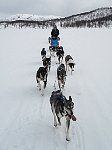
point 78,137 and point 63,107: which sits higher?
point 63,107

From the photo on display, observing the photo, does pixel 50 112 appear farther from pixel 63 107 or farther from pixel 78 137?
pixel 63 107

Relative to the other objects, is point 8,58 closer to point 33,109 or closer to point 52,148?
point 33,109

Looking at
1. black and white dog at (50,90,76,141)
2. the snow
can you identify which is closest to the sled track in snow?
the snow

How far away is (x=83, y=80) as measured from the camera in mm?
9359

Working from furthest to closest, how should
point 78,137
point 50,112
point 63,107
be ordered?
point 50,112 → point 78,137 → point 63,107

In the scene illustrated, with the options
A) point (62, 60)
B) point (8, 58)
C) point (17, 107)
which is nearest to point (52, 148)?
point (17, 107)

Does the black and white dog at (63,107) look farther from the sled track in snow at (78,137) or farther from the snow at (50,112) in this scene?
the snow at (50,112)

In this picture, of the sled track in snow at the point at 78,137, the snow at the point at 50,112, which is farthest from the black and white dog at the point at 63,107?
the snow at the point at 50,112

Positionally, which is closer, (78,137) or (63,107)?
(63,107)

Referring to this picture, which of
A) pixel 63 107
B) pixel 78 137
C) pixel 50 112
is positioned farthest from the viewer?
pixel 50 112

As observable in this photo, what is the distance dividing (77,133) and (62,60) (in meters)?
7.70

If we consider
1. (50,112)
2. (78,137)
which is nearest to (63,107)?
(78,137)

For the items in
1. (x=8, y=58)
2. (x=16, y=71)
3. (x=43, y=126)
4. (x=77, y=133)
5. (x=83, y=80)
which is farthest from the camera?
(x=8, y=58)

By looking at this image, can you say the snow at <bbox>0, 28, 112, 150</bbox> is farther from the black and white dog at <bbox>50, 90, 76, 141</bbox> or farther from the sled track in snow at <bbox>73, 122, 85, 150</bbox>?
the black and white dog at <bbox>50, 90, 76, 141</bbox>
